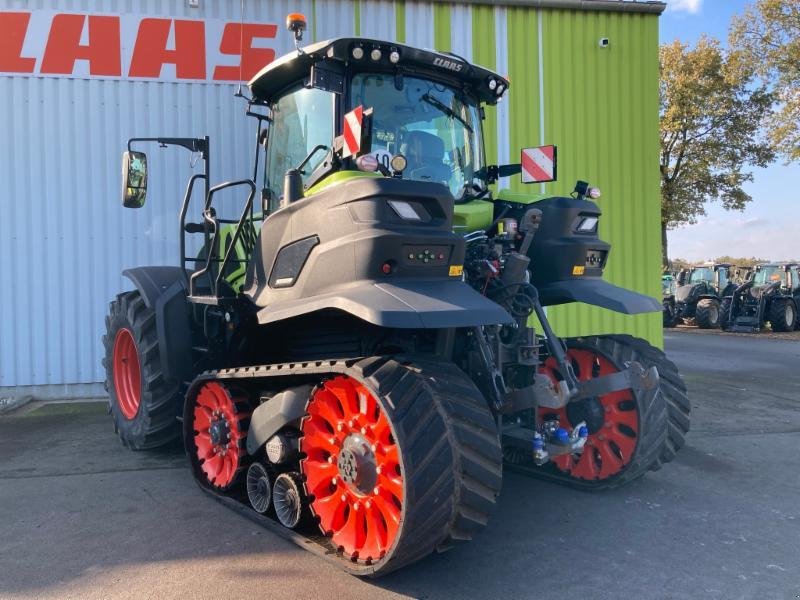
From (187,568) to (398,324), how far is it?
69.7 inches

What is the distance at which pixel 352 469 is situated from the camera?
3295 millimetres

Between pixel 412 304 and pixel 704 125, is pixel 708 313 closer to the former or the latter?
pixel 704 125

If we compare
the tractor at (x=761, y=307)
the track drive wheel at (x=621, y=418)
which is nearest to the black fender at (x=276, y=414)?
the track drive wheel at (x=621, y=418)

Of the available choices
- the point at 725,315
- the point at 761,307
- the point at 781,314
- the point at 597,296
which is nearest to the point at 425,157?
the point at 597,296

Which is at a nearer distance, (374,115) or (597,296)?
(374,115)

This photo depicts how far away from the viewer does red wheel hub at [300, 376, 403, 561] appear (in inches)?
126

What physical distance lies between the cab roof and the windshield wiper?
5.3 inches

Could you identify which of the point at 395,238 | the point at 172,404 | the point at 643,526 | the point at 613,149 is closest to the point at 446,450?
the point at 395,238

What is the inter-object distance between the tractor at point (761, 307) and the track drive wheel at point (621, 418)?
17.1m

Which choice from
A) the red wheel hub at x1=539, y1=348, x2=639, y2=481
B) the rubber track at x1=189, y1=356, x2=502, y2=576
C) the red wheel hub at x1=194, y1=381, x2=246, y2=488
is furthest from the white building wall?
the rubber track at x1=189, y1=356, x2=502, y2=576

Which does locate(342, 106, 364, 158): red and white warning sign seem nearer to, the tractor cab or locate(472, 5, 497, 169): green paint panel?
the tractor cab

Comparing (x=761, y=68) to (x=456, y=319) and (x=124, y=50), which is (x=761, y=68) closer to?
(x=124, y=50)

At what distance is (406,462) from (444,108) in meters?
2.32

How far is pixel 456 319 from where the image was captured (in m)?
2.96
